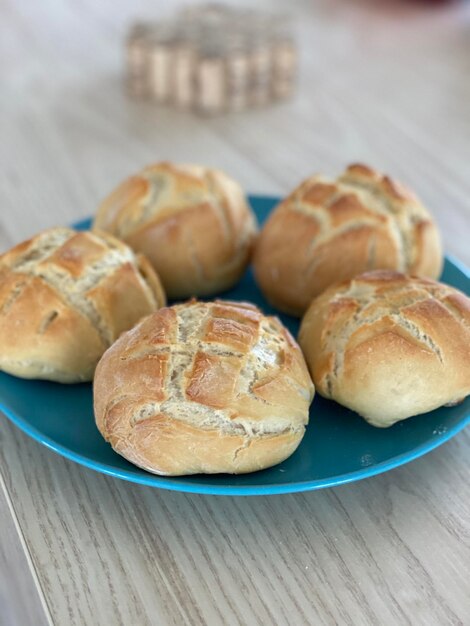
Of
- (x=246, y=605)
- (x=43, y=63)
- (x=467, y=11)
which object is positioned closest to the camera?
(x=246, y=605)

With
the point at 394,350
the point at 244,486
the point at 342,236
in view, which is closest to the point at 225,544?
the point at 244,486

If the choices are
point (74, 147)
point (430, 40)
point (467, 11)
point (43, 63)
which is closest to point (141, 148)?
point (74, 147)

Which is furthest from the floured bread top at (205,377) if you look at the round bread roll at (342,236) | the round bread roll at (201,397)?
the round bread roll at (342,236)

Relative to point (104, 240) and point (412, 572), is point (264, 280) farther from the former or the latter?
point (412, 572)

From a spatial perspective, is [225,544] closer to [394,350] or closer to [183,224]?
[394,350]

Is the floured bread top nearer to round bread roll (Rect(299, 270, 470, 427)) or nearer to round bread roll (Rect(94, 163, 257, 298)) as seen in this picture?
round bread roll (Rect(299, 270, 470, 427))

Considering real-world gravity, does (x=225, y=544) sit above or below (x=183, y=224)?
below

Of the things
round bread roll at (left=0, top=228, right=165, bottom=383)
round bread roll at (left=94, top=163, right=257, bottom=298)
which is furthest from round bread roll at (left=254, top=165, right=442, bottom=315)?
round bread roll at (left=0, top=228, right=165, bottom=383)
